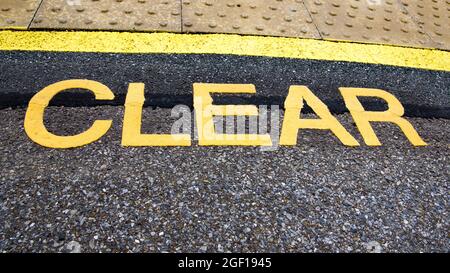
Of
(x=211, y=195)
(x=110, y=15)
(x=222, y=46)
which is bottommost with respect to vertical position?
(x=211, y=195)

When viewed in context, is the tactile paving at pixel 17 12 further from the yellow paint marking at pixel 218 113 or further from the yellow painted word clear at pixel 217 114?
the yellow paint marking at pixel 218 113

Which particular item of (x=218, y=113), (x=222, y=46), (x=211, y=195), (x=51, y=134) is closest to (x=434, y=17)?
(x=222, y=46)

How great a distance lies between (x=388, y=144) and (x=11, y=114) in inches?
92.9

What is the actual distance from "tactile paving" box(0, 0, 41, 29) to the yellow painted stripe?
0.10 meters

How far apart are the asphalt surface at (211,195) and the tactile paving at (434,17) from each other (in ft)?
5.97

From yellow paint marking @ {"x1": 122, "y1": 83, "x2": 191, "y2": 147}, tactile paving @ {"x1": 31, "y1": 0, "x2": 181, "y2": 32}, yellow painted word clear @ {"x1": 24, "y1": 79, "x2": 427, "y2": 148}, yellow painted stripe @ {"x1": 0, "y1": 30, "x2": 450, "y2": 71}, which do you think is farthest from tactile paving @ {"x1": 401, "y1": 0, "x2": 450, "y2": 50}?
yellow paint marking @ {"x1": 122, "y1": 83, "x2": 191, "y2": 147}

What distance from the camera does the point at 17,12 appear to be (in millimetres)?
3170

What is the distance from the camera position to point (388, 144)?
2447 mm

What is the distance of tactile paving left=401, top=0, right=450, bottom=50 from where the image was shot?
12.2 ft

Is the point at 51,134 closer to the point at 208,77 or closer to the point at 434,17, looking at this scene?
the point at 208,77

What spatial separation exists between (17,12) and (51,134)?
156 centimetres

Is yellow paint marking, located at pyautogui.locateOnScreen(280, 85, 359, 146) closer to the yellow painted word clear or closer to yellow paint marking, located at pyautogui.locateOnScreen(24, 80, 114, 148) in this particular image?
the yellow painted word clear
